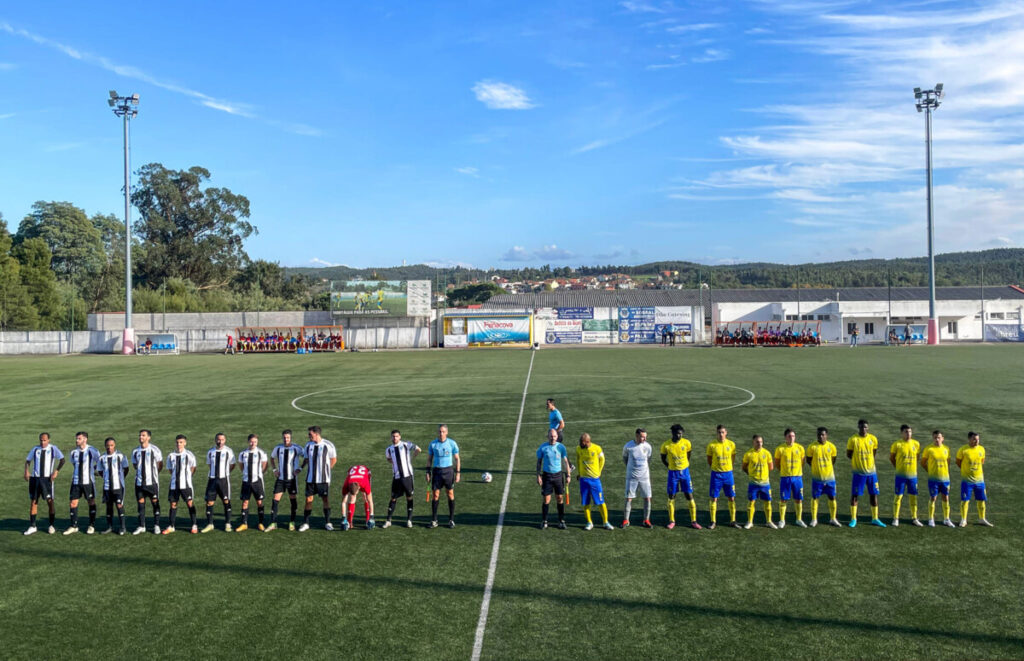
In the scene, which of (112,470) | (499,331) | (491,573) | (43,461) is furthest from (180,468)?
(499,331)

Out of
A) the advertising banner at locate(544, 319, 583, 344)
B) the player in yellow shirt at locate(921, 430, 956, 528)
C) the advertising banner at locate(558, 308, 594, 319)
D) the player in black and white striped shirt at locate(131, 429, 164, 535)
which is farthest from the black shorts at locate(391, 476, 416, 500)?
the advertising banner at locate(558, 308, 594, 319)

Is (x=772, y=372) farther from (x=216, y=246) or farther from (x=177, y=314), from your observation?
(x=216, y=246)

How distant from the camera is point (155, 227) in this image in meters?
97.3

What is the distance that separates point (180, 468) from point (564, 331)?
169 feet

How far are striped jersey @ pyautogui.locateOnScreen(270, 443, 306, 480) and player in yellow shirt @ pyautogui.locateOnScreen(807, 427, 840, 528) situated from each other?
8664 millimetres

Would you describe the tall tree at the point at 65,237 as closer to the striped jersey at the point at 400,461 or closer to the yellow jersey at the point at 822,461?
the striped jersey at the point at 400,461

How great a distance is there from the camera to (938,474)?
39.3 feet

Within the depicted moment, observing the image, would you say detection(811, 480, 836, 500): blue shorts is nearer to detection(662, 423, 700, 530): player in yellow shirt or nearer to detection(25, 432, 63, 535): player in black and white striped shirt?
detection(662, 423, 700, 530): player in yellow shirt

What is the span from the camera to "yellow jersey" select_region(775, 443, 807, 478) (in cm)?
1206

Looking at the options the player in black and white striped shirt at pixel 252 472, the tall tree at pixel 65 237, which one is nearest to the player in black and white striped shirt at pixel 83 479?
the player in black and white striped shirt at pixel 252 472

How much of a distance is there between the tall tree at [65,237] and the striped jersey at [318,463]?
91.3 metres

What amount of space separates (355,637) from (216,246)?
101 metres

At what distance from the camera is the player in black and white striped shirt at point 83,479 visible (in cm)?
1234

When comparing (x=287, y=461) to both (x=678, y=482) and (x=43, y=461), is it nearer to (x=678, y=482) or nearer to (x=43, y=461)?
(x=43, y=461)
